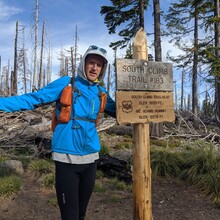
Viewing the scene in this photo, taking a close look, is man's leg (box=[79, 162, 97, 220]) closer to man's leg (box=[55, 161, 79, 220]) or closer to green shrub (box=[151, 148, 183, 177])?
man's leg (box=[55, 161, 79, 220])

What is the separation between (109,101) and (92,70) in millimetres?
541

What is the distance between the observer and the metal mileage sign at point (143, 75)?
346cm

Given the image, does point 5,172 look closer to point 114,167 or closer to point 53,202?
point 53,202

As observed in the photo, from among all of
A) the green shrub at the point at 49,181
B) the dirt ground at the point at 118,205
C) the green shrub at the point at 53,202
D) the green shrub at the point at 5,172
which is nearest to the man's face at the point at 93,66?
the dirt ground at the point at 118,205

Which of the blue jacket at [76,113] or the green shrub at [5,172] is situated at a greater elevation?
the blue jacket at [76,113]

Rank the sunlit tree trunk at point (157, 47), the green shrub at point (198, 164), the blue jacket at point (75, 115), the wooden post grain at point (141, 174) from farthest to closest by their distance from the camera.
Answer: the sunlit tree trunk at point (157, 47)
the green shrub at point (198, 164)
the wooden post grain at point (141, 174)
the blue jacket at point (75, 115)

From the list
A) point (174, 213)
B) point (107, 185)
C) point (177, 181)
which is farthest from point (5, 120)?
point (174, 213)

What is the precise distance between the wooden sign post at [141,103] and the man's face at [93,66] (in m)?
0.34

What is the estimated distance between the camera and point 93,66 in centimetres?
311

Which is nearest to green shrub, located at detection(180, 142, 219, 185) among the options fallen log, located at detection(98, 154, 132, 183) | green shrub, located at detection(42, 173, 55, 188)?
fallen log, located at detection(98, 154, 132, 183)

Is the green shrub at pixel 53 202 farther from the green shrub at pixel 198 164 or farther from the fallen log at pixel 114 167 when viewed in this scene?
the green shrub at pixel 198 164

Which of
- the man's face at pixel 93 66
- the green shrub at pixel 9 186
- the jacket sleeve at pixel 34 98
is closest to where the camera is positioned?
the jacket sleeve at pixel 34 98

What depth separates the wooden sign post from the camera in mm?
3459

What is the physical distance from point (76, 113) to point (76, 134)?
21 cm
